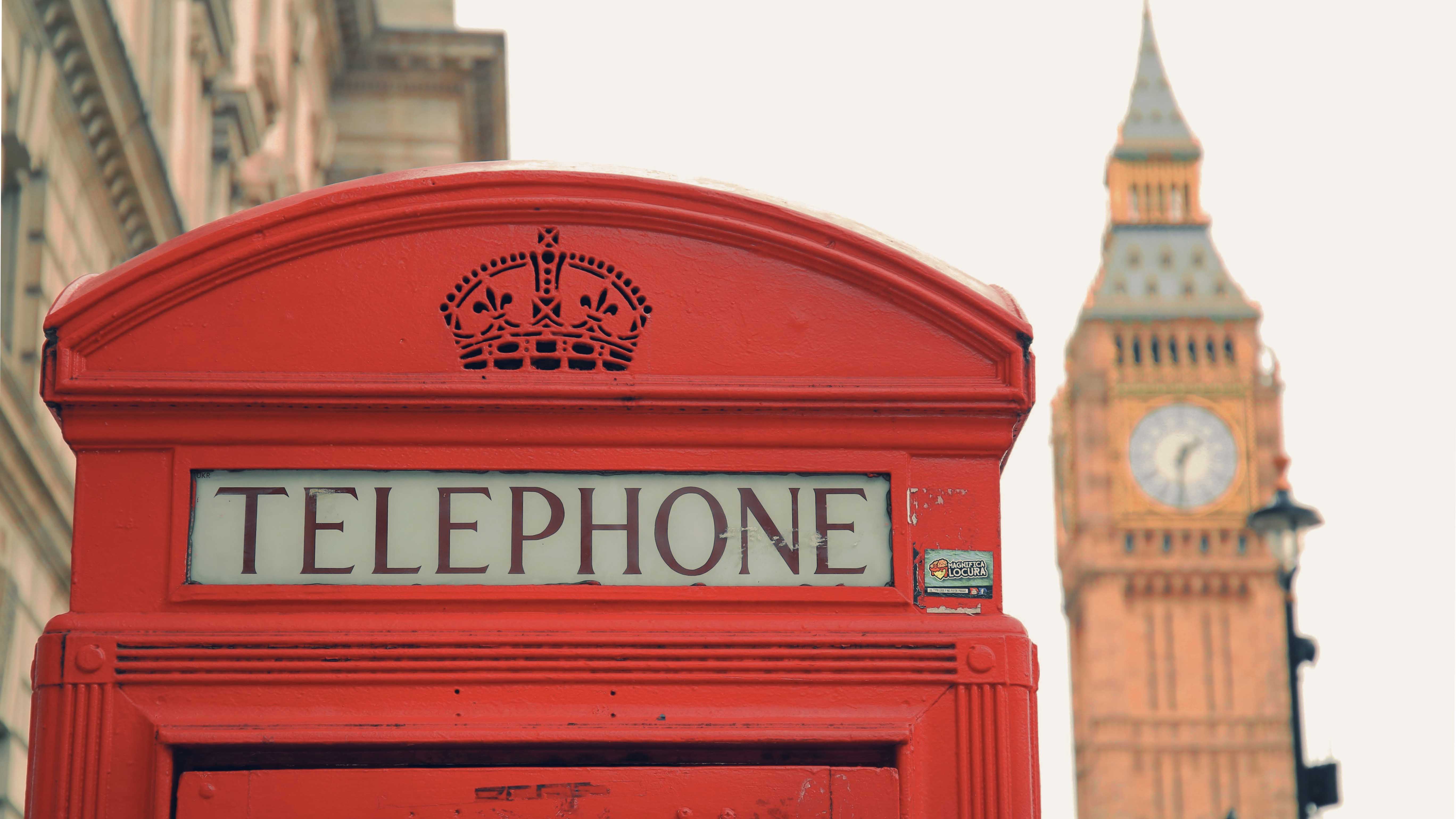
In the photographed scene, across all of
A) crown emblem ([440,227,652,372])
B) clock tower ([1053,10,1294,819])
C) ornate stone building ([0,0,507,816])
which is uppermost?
clock tower ([1053,10,1294,819])

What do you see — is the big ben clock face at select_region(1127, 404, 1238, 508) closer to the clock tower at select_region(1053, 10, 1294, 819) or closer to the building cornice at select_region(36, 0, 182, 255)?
the clock tower at select_region(1053, 10, 1294, 819)

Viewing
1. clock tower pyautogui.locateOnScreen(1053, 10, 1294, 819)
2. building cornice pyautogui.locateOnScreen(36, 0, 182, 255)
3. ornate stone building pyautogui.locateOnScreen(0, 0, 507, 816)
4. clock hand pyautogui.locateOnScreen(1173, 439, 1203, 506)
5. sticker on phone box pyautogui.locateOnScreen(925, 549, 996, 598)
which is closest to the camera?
sticker on phone box pyautogui.locateOnScreen(925, 549, 996, 598)

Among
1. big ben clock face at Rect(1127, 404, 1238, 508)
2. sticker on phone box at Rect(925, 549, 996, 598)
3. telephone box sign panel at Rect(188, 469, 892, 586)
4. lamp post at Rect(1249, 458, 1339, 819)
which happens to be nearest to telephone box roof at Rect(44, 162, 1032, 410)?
telephone box sign panel at Rect(188, 469, 892, 586)

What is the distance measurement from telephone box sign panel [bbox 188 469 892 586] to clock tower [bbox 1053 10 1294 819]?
2645 inches

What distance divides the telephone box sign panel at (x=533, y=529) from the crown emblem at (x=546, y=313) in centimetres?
18

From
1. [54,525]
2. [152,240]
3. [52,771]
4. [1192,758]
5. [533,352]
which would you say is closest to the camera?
[52,771]

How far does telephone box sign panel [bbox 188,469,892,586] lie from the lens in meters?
2.57

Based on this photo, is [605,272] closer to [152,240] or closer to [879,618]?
[879,618]

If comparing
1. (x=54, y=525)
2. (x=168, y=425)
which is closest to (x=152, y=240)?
(x=54, y=525)

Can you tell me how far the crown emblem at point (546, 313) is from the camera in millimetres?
2695

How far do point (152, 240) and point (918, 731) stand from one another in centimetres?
908

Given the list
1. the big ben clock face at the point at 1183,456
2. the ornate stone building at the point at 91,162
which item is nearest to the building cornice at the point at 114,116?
the ornate stone building at the point at 91,162

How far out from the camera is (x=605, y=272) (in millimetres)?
2736

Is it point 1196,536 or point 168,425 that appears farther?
point 1196,536
